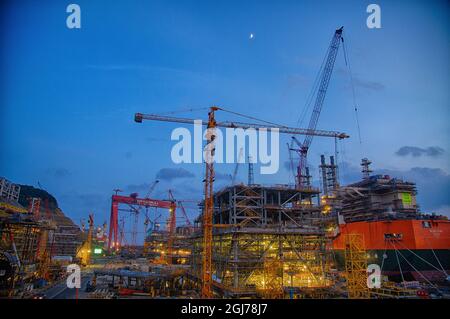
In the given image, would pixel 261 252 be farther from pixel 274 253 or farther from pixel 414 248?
pixel 414 248

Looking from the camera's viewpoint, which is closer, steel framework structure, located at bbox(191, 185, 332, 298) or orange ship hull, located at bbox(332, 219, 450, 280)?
steel framework structure, located at bbox(191, 185, 332, 298)

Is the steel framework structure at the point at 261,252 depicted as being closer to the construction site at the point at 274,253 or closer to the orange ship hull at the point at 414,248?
the construction site at the point at 274,253

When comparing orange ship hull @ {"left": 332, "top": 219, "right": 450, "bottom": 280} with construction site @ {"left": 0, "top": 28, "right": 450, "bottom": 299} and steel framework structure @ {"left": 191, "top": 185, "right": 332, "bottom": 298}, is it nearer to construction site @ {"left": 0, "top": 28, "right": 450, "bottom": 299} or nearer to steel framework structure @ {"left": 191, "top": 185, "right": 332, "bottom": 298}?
construction site @ {"left": 0, "top": 28, "right": 450, "bottom": 299}

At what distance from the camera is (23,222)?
A: 30.5m

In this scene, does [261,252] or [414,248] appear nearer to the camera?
[261,252]

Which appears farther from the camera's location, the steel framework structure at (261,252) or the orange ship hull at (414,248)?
the orange ship hull at (414,248)

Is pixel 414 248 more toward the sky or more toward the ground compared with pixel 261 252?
more toward the sky

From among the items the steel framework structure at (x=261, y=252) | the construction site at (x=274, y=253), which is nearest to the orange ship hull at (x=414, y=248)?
the construction site at (x=274, y=253)

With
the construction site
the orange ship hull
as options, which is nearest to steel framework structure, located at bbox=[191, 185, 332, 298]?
the construction site

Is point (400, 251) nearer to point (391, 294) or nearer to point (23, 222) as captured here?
point (391, 294)

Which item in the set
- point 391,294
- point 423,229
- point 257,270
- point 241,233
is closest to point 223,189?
point 241,233

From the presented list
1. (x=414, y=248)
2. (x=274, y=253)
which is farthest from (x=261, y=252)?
(x=414, y=248)
